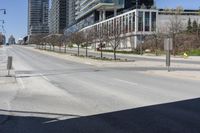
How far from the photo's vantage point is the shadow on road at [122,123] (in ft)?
34.4

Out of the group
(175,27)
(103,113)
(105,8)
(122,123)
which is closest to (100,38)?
(175,27)

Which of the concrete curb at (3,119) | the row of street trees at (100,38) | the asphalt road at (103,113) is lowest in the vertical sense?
the concrete curb at (3,119)

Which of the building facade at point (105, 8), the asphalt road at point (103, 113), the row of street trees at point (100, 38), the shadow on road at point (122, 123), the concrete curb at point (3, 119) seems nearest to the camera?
the shadow on road at point (122, 123)

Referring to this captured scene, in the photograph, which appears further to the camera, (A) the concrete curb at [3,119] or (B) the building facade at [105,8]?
(B) the building facade at [105,8]

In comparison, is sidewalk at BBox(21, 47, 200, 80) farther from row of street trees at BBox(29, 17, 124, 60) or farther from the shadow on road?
the shadow on road

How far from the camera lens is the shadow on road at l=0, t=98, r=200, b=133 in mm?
10472

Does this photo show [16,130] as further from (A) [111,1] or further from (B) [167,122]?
(A) [111,1]

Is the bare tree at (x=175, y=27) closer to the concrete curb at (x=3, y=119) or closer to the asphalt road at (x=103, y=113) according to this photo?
the asphalt road at (x=103, y=113)

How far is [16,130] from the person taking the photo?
10.7m

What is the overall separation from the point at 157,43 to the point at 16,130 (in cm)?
8375

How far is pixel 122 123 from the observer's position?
11.4 meters

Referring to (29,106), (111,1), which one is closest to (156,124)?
(29,106)

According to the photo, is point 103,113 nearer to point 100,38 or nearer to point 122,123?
point 122,123

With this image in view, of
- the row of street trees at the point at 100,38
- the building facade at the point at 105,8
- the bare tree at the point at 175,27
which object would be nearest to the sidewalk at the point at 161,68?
the row of street trees at the point at 100,38
